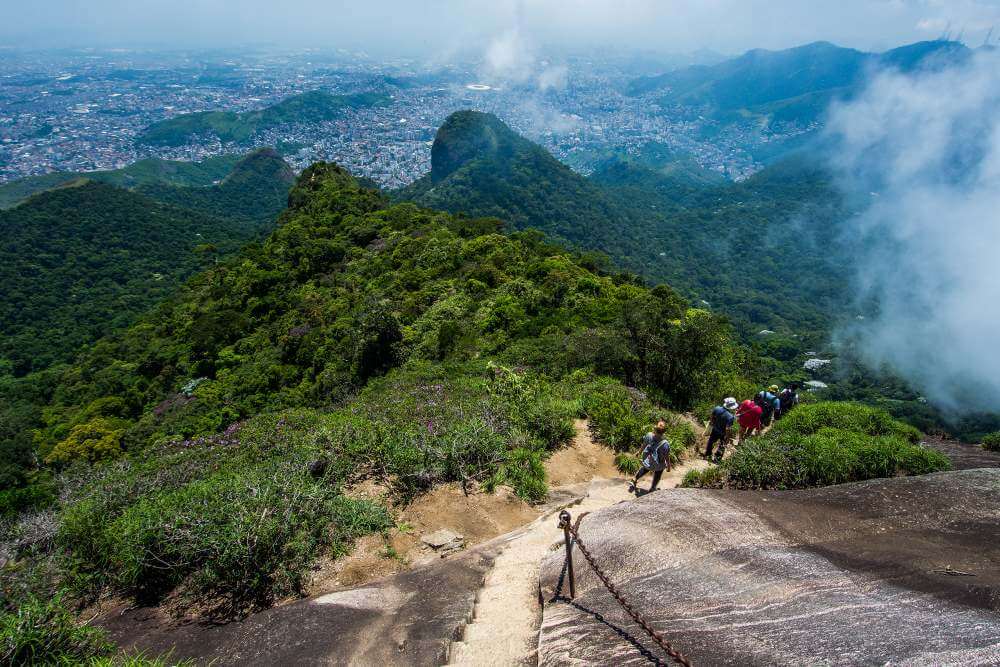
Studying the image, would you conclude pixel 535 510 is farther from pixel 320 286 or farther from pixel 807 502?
pixel 320 286

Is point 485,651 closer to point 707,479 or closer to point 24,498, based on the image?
point 707,479

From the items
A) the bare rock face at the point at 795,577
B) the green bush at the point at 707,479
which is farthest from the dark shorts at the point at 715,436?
the bare rock face at the point at 795,577

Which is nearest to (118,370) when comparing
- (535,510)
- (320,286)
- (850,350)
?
(320,286)

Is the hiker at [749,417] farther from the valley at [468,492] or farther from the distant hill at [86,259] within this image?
the distant hill at [86,259]

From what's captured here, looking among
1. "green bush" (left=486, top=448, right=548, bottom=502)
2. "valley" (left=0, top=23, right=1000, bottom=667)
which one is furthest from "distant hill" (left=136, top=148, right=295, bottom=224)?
"green bush" (left=486, top=448, right=548, bottom=502)

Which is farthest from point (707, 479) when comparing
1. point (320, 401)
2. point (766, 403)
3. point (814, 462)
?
point (320, 401)

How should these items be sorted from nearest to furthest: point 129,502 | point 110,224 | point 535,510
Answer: point 129,502, point 535,510, point 110,224
